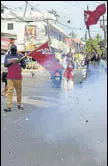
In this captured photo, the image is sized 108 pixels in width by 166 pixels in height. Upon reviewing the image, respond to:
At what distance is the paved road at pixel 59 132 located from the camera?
4.93 m

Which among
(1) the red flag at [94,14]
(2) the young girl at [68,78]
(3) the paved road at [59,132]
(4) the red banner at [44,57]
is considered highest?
(1) the red flag at [94,14]

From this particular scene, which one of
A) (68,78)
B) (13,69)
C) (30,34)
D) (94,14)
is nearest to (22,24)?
(30,34)

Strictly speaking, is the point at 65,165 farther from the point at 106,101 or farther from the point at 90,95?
the point at 90,95

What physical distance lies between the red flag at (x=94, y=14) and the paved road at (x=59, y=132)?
1.94m

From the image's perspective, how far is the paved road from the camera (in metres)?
4.93

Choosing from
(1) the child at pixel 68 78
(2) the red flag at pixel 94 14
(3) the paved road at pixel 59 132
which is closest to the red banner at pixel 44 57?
(2) the red flag at pixel 94 14

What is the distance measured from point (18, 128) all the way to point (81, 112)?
87.2 inches

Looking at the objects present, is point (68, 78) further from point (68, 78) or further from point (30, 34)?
point (30, 34)

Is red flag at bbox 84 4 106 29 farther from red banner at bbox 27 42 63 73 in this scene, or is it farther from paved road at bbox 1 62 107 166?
paved road at bbox 1 62 107 166

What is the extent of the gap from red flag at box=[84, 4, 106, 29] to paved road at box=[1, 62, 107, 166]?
1943 millimetres

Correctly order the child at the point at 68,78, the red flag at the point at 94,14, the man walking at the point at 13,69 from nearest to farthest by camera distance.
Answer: the red flag at the point at 94,14 → the man walking at the point at 13,69 → the child at the point at 68,78

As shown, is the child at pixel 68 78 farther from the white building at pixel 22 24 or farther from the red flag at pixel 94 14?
the white building at pixel 22 24

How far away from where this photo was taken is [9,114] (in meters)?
8.45

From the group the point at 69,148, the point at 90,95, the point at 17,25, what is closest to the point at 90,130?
the point at 69,148
